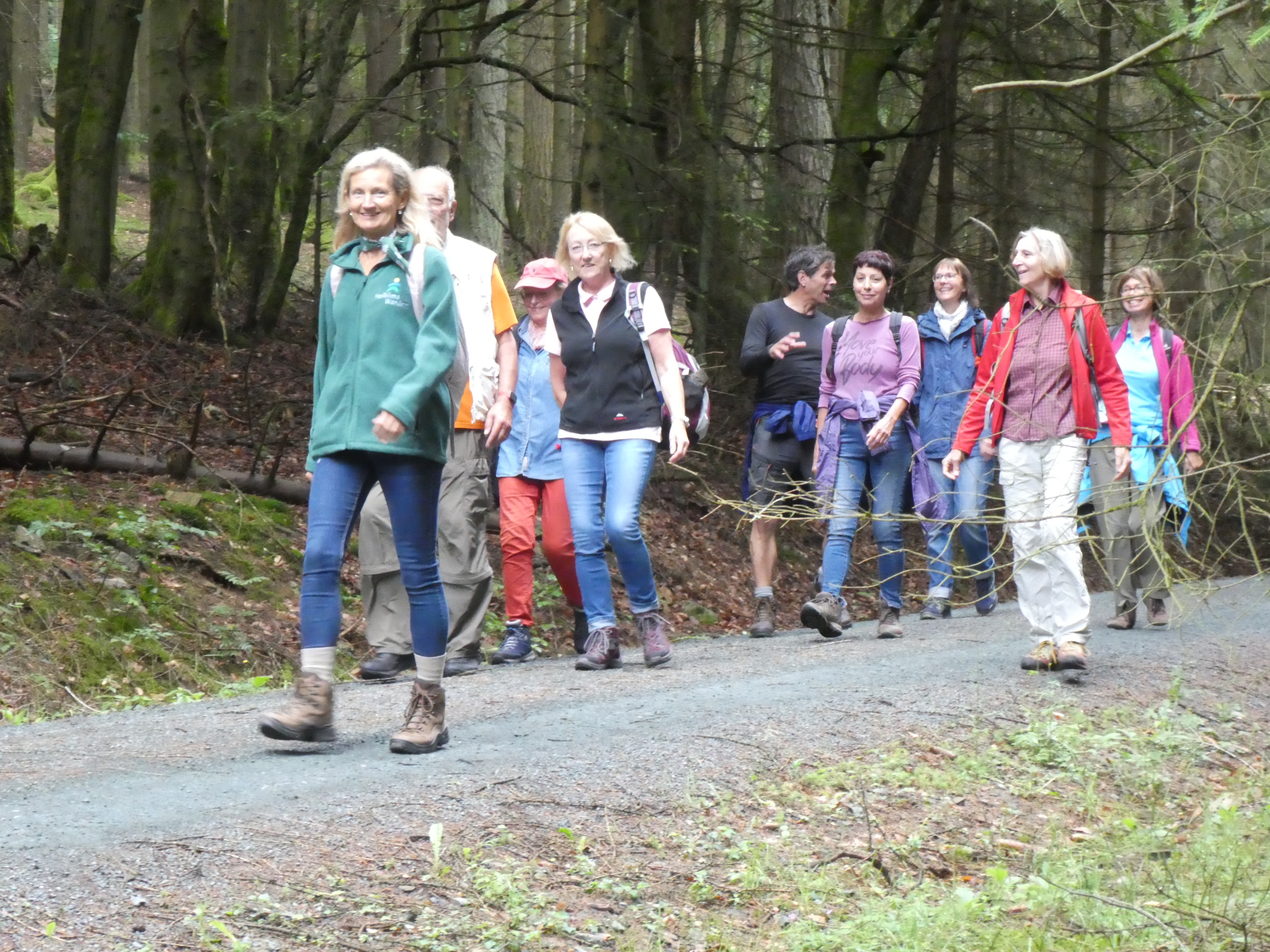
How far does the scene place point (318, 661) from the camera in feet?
17.3

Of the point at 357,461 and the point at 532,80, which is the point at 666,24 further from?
the point at 357,461

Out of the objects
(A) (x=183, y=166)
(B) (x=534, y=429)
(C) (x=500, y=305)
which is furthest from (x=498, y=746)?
(A) (x=183, y=166)

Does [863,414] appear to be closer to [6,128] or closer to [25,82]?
[6,128]

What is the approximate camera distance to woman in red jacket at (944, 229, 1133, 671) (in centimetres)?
720

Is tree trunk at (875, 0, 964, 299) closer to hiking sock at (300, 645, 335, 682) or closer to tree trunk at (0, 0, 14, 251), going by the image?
tree trunk at (0, 0, 14, 251)

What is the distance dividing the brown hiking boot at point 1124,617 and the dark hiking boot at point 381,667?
16.1 ft

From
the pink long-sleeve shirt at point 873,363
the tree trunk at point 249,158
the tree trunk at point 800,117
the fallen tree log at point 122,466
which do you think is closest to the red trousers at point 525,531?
the pink long-sleeve shirt at point 873,363

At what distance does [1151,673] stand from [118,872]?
5.76 m

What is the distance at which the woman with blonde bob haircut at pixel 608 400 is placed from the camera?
7445 mm

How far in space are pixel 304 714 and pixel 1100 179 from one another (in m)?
12.4

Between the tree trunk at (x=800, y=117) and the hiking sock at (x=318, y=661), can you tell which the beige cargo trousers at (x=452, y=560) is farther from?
the tree trunk at (x=800, y=117)

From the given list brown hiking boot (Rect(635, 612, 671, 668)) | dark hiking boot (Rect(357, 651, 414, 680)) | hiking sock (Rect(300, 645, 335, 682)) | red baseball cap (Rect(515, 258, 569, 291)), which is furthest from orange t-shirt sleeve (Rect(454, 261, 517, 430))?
hiking sock (Rect(300, 645, 335, 682))

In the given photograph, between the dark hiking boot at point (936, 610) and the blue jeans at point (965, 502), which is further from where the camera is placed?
the dark hiking boot at point (936, 610)

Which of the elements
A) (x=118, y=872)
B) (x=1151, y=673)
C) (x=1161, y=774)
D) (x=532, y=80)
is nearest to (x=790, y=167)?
(x=532, y=80)
